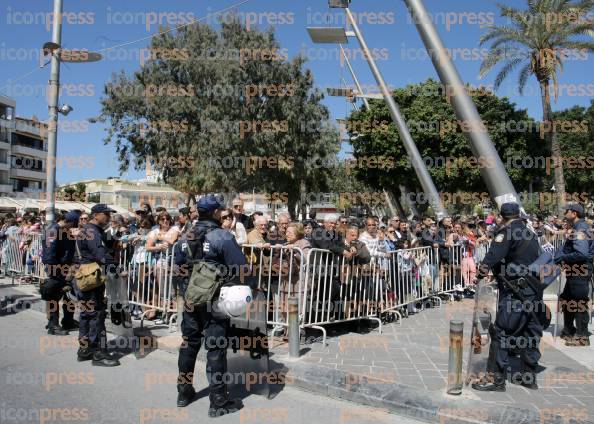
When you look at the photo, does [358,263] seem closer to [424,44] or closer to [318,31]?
[424,44]

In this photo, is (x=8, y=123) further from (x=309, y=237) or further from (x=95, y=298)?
(x=95, y=298)

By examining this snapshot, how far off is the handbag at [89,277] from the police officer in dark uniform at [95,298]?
0.24 ft

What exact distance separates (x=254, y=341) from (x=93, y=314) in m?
2.01

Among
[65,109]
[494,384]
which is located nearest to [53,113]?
[65,109]

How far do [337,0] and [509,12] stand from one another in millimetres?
11580

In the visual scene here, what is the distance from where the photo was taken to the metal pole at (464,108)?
25.7ft

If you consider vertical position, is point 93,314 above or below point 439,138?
below

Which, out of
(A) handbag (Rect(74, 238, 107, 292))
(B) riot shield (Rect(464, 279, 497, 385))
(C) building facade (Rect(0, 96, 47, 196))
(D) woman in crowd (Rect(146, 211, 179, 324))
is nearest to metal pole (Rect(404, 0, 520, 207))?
(B) riot shield (Rect(464, 279, 497, 385))

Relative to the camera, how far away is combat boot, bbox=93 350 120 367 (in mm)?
5688

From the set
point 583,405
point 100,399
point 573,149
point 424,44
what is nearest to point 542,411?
point 583,405

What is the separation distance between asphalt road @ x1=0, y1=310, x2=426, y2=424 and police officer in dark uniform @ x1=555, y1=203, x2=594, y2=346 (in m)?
3.59

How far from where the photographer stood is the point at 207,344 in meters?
4.45

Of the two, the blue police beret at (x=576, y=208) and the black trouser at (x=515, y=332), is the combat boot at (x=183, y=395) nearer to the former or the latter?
the black trouser at (x=515, y=332)

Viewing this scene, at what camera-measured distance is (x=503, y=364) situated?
4.82 m
